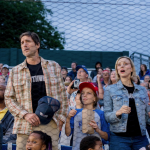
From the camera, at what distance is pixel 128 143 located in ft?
6.65

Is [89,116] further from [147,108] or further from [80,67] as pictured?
[80,67]

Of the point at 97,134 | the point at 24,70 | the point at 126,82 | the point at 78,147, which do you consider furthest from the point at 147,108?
the point at 24,70

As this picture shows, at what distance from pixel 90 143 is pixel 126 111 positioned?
409 millimetres

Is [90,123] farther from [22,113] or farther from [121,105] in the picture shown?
[22,113]

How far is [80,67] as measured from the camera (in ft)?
11.0

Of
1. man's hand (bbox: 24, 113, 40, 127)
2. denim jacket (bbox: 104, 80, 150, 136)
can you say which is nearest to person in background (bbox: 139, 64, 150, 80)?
denim jacket (bbox: 104, 80, 150, 136)

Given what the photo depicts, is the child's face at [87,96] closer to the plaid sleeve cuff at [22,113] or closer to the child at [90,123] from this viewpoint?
the child at [90,123]

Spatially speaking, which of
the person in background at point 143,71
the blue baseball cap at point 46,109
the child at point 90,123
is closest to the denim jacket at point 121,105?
the child at point 90,123

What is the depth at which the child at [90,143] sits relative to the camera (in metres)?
2.00

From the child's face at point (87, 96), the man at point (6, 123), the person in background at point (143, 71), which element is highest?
the person in background at point (143, 71)

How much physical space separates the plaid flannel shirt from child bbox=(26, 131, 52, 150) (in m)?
A: 0.06

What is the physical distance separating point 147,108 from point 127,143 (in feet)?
1.36

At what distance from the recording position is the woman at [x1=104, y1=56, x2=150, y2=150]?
6.70 ft

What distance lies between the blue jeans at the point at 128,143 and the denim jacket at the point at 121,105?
2.6 inches
